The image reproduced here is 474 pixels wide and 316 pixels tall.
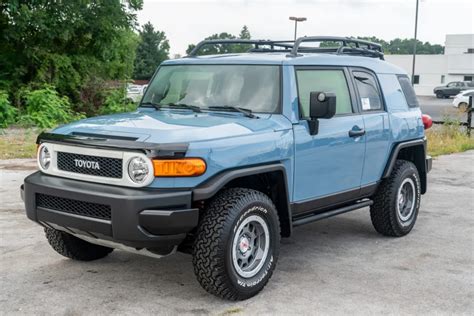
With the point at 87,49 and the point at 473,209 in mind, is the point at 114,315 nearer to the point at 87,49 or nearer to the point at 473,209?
the point at 473,209

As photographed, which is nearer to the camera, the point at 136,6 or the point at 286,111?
the point at 286,111

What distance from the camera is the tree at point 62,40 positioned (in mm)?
19984

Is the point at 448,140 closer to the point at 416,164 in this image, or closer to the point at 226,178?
the point at 416,164

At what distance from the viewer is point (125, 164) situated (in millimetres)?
4281

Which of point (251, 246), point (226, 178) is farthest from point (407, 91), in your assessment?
point (226, 178)

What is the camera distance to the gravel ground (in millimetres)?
4527

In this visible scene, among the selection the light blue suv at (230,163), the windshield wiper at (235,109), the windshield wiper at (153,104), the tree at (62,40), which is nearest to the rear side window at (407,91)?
the light blue suv at (230,163)

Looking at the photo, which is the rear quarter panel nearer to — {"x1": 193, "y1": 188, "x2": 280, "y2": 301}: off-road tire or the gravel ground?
the gravel ground

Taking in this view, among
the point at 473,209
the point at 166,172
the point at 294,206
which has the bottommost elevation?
the point at 473,209

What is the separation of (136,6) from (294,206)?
63.4ft

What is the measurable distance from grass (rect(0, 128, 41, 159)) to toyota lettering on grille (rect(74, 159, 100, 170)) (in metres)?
A: 7.72

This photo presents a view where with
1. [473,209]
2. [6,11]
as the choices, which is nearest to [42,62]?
[6,11]

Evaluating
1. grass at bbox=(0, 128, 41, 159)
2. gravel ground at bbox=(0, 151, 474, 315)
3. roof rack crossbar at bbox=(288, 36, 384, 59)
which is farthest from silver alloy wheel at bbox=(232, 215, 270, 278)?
grass at bbox=(0, 128, 41, 159)

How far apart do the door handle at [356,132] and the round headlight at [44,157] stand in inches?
107
